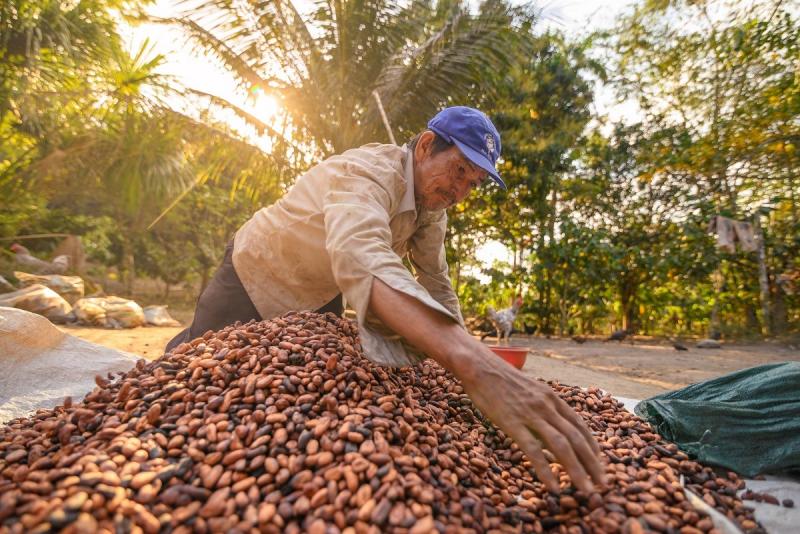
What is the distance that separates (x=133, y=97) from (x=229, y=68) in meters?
1.27

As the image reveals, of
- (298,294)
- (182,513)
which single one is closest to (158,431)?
(182,513)

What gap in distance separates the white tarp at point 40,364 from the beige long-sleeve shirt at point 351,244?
822 millimetres

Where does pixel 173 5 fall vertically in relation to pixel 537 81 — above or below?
below

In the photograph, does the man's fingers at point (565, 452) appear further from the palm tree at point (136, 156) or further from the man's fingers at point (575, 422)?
the palm tree at point (136, 156)

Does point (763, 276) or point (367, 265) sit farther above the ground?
point (763, 276)

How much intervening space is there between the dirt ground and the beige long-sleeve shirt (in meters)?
2.31

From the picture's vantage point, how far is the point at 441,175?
1585 mm

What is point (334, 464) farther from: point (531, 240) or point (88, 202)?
point (88, 202)

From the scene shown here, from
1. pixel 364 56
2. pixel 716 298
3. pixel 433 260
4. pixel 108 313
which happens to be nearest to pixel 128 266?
pixel 108 313

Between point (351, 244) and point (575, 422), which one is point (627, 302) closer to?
point (575, 422)

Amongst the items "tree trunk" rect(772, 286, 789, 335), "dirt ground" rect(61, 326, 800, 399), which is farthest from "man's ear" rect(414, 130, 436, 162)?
"tree trunk" rect(772, 286, 789, 335)

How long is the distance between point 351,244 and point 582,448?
71 centimetres

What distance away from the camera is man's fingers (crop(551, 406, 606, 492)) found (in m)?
0.98

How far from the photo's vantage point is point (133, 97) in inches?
229
